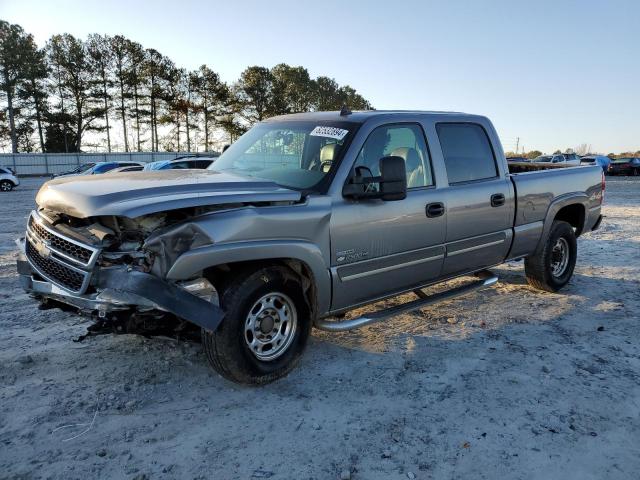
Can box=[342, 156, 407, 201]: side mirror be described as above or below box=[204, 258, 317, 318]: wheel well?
above

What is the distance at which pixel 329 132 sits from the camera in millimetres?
4098

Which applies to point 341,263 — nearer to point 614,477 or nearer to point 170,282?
point 170,282

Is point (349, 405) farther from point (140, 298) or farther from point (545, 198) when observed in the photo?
point (545, 198)

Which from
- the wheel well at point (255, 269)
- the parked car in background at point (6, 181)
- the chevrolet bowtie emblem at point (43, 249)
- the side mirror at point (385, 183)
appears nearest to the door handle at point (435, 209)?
the side mirror at point (385, 183)

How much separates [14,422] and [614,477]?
3433 millimetres

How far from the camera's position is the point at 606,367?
155 inches

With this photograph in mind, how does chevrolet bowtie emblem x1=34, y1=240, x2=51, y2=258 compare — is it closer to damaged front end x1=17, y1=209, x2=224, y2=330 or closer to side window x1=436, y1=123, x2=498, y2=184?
damaged front end x1=17, y1=209, x2=224, y2=330

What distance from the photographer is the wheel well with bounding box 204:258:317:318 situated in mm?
3359

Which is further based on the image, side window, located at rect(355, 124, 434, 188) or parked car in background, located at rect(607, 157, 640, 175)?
parked car in background, located at rect(607, 157, 640, 175)

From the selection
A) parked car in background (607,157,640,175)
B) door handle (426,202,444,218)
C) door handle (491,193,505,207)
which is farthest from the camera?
parked car in background (607,157,640,175)

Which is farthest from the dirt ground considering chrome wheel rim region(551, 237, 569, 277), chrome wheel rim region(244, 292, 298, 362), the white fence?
the white fence

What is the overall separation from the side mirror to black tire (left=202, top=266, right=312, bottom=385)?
2.56ft

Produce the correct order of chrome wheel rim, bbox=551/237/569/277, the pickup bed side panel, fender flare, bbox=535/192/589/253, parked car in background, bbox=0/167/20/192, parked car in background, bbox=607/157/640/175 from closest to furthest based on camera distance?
the pickup bed side panel < fender flare, bbox=535/192/589/253 < chrome wheel rim, bbox=551/237/569/277 < parked car in background, bbox=0/167/20/192 < parked car in background, bbox=607/157/640/175

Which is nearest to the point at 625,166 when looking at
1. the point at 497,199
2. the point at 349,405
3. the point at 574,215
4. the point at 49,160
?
the point at 574,215
